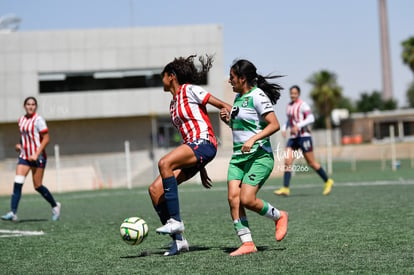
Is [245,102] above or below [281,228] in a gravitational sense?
above

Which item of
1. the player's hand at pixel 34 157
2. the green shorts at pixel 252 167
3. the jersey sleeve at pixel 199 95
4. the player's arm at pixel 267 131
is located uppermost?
the jersey sleeve at pixel 199 95

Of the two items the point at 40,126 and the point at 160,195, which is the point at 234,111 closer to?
the point at 160,195

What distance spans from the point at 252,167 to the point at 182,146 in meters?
0.73

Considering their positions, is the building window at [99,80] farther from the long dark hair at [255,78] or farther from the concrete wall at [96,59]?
the long dark hair at [255,78]

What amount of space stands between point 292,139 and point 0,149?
19.9 metres

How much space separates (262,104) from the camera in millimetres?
6785

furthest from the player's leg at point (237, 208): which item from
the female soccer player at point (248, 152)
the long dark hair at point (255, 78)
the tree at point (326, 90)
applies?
the tree at point (326, 90)

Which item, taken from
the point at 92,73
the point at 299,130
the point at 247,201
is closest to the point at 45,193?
the point at 299,130

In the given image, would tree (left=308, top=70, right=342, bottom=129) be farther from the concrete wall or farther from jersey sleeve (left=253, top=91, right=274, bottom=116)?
jersey sleeve (left=253, top=91, right=274, bottom=116)

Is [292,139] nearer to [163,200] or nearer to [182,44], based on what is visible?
[163,200]

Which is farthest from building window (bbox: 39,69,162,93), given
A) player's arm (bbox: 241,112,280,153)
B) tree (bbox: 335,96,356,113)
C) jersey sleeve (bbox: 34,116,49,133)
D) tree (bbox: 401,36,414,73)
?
tree (bbox: 335,96,356,113)

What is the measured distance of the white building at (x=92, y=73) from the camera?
152ft

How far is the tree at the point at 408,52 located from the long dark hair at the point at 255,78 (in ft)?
214

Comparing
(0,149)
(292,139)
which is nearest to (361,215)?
(292,139)
